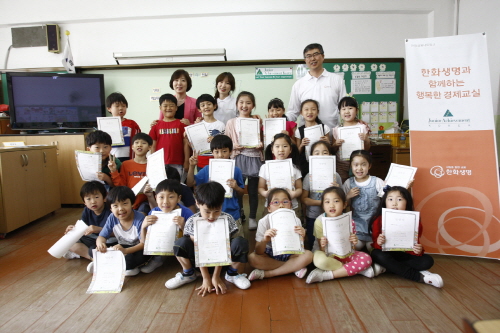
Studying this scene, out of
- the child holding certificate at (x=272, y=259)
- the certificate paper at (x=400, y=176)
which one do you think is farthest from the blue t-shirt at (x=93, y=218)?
the certificate paper at (x=400, y=176)

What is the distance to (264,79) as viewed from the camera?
438cm

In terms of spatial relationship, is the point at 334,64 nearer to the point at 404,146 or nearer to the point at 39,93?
the point at 404,146

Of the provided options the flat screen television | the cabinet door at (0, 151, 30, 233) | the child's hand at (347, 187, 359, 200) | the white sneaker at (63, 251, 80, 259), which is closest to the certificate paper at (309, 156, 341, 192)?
the child's hand at (347, 187, 359, 200)

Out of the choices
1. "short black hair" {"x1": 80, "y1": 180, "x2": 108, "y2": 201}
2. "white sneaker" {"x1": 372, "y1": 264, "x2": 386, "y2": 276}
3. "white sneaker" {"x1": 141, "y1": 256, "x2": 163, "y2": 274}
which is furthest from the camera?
"short black hair" {"x1": 80, "y1": 180, "x2": 108, "y2": 201}

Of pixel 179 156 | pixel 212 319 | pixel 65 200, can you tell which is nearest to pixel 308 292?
pixel 212 319

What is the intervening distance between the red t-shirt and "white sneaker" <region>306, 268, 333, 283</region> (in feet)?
5.15

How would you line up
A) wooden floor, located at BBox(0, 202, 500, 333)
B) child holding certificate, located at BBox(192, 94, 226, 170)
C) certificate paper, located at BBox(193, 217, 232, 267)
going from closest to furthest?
wooden floor, located at BBox(0, 202, 500, 333) < certificate paper, located at BBox(193, 217, 232, 267) < child holding certificate, located at BBox(192, 94, 226, 170)

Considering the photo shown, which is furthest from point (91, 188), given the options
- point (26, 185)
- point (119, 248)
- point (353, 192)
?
point (353, 192)

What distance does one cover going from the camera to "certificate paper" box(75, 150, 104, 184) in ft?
7.95

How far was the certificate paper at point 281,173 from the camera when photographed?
233cm

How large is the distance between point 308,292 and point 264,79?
3266 mm

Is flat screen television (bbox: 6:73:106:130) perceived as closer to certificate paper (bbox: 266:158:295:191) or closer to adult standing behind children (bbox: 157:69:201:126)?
adult standing behind children (bbox: 157:69:201:126)

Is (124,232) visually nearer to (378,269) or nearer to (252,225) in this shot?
(252,225)

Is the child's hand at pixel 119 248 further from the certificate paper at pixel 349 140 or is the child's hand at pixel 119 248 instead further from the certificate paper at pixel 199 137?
the certificate paper at pixel 349 140
